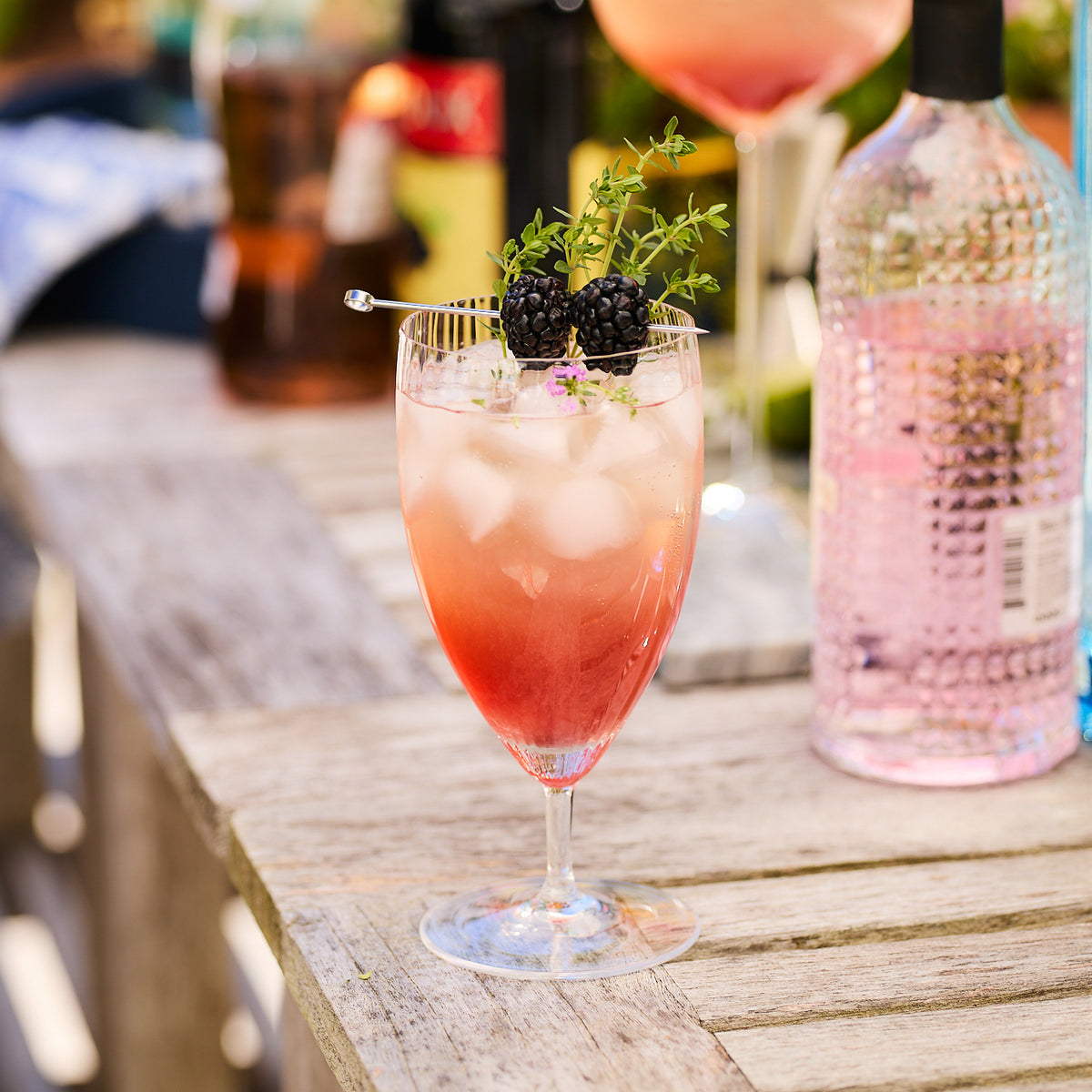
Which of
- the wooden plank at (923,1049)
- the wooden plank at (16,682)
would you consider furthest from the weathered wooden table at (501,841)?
the wooden plank at (16,682)

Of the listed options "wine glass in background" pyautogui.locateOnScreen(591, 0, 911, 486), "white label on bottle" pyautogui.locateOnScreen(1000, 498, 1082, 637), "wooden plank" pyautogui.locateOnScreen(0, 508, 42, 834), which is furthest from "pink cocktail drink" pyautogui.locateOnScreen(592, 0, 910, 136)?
"wooden plank" pyautogui.locateOnScreen(0, 508, 42, 834)

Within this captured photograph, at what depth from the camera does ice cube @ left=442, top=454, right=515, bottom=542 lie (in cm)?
66

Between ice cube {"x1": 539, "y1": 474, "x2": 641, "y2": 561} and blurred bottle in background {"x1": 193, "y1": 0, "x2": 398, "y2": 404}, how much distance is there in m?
1.03

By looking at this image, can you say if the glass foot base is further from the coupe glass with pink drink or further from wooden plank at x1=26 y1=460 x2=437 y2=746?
wooden plank at x1=26 y1=460 x2=437 y2=746

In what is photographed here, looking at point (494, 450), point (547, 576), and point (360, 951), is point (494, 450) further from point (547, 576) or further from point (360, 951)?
point (360, 951)

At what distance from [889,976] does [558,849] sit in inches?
5.4

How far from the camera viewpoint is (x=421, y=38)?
1677mm

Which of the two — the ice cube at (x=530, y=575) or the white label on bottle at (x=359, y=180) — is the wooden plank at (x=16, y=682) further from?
the ice cube at (x=530, y=575)

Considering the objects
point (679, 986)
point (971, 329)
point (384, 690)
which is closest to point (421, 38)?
point (384, 690)

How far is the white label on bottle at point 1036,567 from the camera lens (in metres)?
0.83

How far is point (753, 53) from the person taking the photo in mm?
1176

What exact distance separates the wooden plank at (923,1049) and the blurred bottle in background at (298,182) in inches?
44.3

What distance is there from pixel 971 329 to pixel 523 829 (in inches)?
12.3

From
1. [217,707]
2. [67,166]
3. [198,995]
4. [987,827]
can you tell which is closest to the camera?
[987,827]
